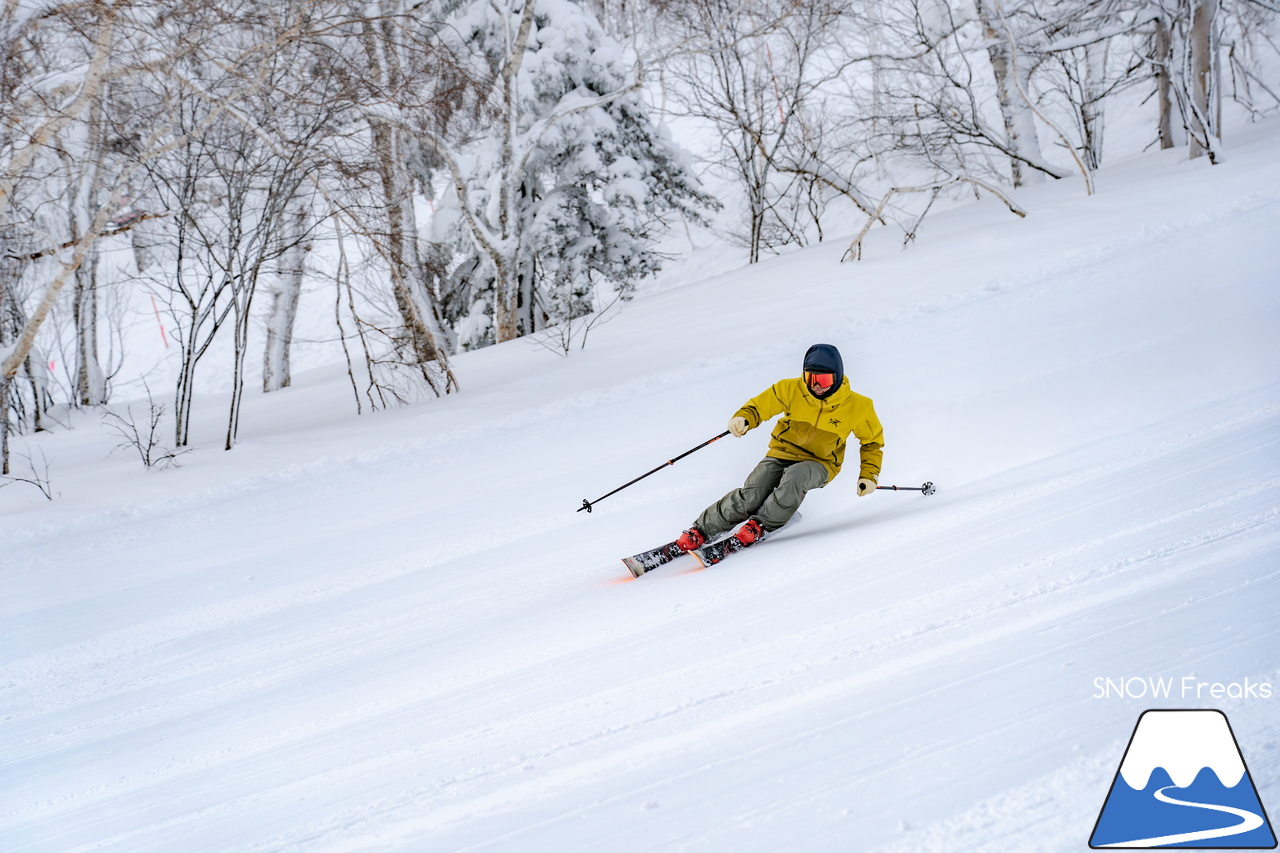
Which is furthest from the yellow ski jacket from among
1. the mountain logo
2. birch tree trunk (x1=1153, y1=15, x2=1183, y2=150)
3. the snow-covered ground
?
birch tree trunk (x1=1153, y1=15, x2=1183, y2=150)

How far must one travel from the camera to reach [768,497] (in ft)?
14.1

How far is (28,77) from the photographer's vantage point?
7.28 metres

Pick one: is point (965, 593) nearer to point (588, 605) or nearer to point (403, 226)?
point (588, 605)

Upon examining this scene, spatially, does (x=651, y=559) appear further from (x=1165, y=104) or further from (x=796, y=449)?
(x=1165, y=104)

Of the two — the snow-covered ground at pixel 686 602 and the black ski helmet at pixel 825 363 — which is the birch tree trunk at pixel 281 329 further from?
the black ski helmet at pixel 825 363

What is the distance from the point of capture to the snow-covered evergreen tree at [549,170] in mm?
11375

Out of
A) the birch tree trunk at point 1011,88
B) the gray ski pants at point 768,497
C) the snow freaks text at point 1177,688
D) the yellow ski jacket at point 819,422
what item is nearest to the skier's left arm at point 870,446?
the yellow ski jacket at point 819,422

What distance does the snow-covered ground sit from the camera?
2.25m

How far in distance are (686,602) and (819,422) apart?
1289 mm

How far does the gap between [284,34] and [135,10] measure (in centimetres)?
125

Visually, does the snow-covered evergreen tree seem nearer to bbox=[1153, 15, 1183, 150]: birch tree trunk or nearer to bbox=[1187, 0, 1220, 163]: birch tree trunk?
bbox=[1187, 0, 1220, 163]: birch tree trunk

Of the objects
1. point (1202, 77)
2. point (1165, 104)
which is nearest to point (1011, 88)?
point (1202, 77)

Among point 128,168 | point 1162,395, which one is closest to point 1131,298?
point 1162,395

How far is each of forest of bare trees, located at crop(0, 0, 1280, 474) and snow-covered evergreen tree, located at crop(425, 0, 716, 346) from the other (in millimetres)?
37
